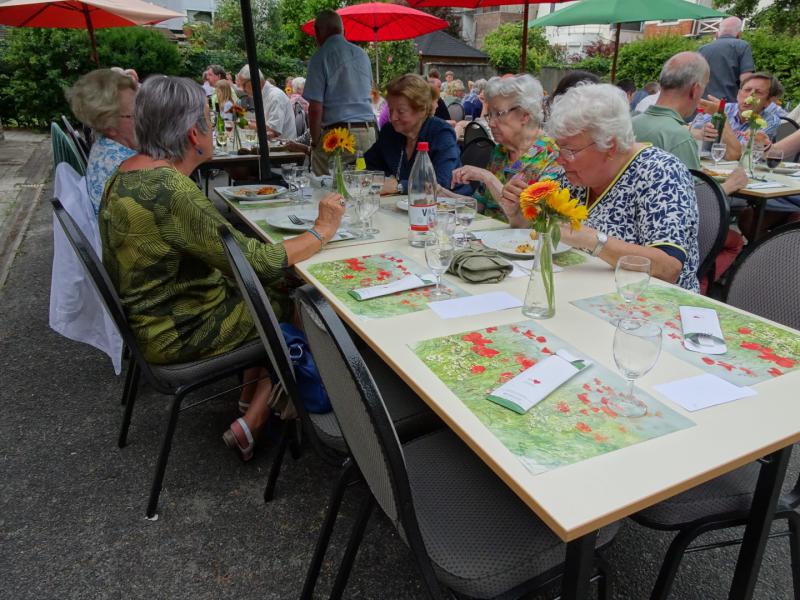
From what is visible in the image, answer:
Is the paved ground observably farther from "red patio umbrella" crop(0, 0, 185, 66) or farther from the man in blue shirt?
"red patio umbrella" crop(0, 0, 185, 66)

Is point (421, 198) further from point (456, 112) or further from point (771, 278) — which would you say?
point (456, 112)

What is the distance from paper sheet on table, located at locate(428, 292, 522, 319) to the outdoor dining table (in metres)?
0.03

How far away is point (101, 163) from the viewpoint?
9.23 ft

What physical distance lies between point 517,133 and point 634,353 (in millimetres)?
1988

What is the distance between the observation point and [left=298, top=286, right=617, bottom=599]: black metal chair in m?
0.91

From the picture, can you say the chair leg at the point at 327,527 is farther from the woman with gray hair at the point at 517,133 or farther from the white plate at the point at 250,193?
the white plate at the point at 250,193

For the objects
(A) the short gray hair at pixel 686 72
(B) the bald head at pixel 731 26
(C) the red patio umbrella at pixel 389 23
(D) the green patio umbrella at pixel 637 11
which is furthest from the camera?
(C) the red patio umbrella at pixel 389 23

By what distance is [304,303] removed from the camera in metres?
1.00

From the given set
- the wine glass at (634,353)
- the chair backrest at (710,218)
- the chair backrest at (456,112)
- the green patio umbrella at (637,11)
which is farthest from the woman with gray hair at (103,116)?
the chair backrest at (456,112)

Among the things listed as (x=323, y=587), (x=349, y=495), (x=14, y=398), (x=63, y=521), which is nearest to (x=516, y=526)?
(x=323, y=587)

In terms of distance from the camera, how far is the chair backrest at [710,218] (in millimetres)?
2234

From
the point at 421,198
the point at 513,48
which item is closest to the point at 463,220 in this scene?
the point at 421,198

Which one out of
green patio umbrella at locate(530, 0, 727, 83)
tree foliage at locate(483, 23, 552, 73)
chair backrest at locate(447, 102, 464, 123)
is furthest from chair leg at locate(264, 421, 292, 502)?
tree foliage at locate(483, 23, 552, 73)

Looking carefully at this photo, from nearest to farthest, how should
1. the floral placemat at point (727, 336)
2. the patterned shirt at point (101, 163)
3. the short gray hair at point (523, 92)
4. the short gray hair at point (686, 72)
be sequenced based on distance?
1. the floral placemat at point (727, 336)
2. the short gray hair at point (523, 92)
3. the patterned shirt at point (101, 163)
4. the short gray hair at point (686, 72)
